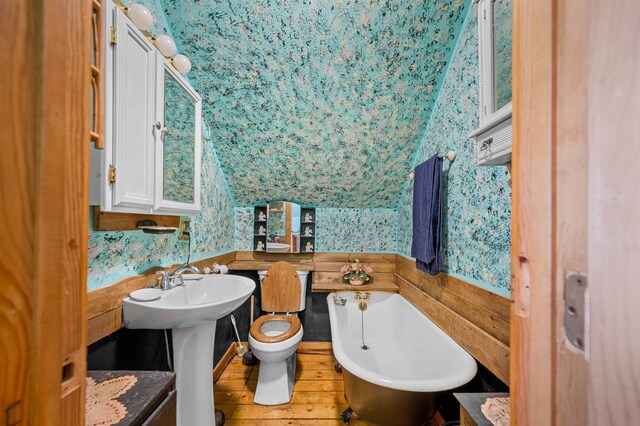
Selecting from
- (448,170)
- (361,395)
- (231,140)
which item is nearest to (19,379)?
(361,395)

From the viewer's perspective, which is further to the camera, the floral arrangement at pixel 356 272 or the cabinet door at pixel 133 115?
the floral arrangement at pixel 356 272

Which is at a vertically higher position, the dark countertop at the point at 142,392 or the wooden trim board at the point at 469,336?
the dark countertop at the point at 142,392

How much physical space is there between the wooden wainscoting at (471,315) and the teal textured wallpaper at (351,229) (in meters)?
0.78

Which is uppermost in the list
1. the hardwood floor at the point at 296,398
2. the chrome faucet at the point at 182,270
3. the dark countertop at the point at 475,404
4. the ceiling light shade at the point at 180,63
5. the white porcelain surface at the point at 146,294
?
the ceiling light shade at the point at 180,63

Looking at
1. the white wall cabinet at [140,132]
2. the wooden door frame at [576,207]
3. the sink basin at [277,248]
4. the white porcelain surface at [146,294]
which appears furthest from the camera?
the sink basin at [277,248]

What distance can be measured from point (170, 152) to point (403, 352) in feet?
7.33

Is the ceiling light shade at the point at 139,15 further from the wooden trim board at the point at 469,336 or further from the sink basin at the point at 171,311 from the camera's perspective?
the wooden trim board at the point at 469,336

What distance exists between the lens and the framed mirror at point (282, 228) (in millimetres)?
2795

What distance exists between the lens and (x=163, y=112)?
4.29 ft

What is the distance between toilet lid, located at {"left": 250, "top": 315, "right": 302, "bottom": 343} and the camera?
1877 millimetres

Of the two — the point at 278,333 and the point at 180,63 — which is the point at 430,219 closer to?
A: the point at 278,333

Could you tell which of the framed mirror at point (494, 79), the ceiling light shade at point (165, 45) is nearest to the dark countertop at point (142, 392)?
the framed mirror at point (494, 79)

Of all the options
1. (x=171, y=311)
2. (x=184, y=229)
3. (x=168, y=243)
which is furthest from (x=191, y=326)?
(x=184, y=229)

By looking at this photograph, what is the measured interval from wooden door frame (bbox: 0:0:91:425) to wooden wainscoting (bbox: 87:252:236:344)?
890mm
